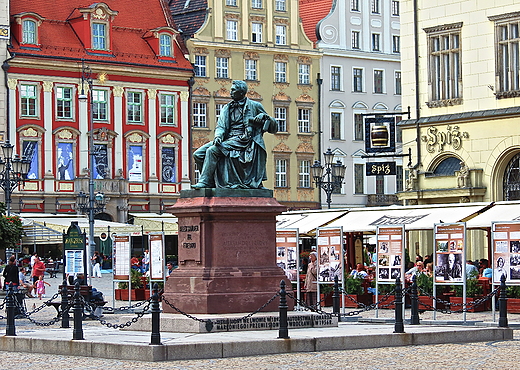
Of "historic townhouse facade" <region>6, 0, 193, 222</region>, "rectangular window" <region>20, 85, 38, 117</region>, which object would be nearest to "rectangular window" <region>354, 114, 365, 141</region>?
"historic townhouse facade" <region>6, 0, 193, 222</region>

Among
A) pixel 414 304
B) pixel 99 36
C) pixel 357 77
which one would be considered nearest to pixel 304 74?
pixel 357 77

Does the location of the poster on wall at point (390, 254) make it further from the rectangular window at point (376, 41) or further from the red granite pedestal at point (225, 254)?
the rectangular window at point (376, 41)

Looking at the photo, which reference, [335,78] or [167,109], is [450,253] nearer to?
[167,109]

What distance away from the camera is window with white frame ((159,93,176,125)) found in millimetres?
63438

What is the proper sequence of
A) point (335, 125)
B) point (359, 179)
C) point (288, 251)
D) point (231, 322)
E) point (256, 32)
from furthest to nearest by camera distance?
point (359, 179)
point (335, 125)
point (256, 32)
point (288, 251)
point (231, 322)

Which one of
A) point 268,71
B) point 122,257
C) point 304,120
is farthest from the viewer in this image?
point 304,120

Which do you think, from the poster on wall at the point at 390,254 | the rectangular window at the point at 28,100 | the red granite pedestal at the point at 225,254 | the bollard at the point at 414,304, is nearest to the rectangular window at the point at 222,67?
the rectangular window at the point at 28,100

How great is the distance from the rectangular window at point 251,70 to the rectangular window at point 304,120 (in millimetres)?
3358

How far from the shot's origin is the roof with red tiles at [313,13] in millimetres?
69000

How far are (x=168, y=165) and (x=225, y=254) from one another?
146 ft

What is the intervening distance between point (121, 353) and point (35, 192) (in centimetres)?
4323

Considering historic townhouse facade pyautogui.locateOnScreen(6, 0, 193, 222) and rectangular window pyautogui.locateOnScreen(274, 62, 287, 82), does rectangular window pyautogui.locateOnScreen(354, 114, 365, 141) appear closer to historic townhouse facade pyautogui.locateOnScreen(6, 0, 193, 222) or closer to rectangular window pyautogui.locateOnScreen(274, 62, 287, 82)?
rectangular window pyautogui.locateOnScreen(274, 62, 287, 82)

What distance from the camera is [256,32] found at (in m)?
66.1

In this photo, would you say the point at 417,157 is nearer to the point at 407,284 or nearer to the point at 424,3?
the point at 424,3
